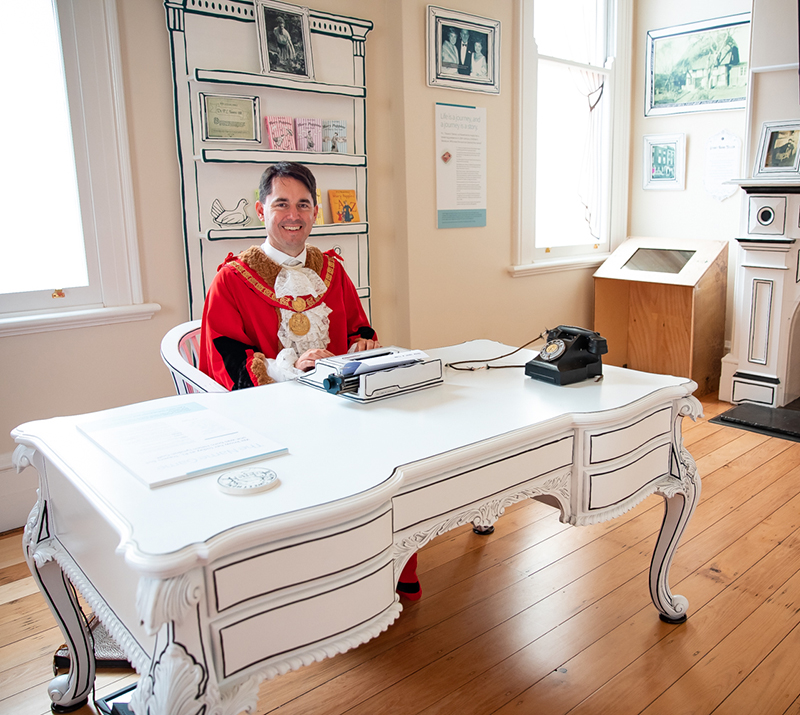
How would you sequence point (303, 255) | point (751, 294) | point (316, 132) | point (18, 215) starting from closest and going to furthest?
1. point (303, 255)
2. point (18, 215)
3. point (316, 132)
4. point (751, 294)

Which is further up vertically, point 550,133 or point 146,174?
point 550,133

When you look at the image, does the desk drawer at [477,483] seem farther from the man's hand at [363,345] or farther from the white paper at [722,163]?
the white paper at [722,163]

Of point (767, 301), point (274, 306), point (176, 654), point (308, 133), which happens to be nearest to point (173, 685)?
point (176, 654)

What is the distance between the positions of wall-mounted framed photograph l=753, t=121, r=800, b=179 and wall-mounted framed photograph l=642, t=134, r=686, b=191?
3.04ft

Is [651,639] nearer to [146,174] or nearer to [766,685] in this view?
[766,685]

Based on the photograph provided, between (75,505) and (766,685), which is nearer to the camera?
(75,505)

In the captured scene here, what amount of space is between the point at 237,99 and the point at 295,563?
2581mm

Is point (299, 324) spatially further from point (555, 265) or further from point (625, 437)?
point (555, 265)

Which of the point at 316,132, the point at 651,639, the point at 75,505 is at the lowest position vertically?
the point at 651,639

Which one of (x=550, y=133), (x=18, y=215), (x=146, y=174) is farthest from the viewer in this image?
(x=550, y=133)

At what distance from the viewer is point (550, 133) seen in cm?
475

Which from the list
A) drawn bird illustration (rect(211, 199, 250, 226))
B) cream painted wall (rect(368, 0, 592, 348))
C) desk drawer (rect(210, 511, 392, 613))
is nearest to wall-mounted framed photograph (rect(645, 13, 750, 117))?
cream painted wall (rect(368, 0, 592, 348))

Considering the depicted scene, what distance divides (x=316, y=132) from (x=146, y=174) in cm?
87

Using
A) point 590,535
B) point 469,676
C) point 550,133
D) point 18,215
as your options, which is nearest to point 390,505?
point 469,676
